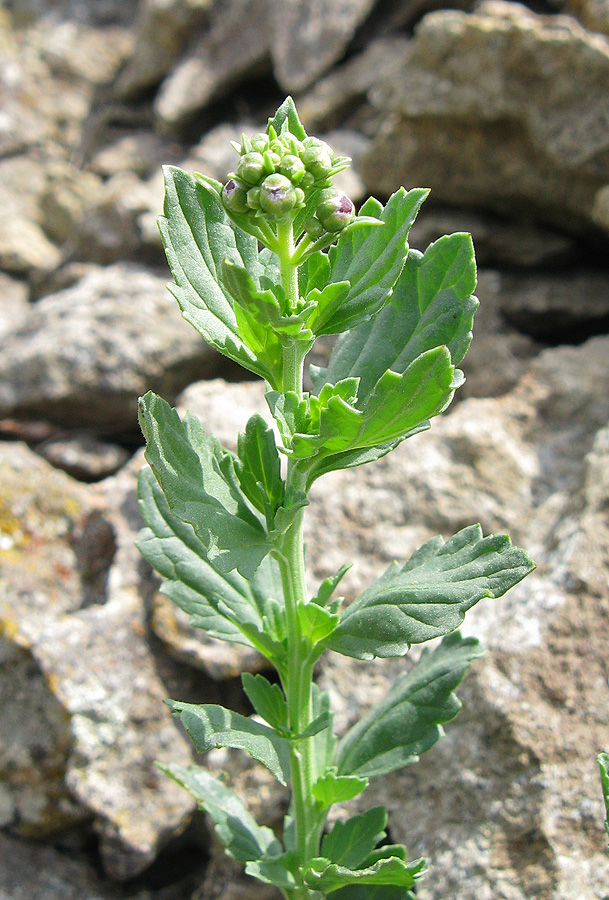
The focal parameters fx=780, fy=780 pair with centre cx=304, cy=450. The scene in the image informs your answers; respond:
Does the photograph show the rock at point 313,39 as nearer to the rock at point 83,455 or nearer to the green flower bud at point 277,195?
the rock at point 83,455

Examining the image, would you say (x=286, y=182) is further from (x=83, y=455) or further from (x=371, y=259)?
(x=83, y=455)

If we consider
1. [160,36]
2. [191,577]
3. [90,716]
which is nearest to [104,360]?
[90,716]

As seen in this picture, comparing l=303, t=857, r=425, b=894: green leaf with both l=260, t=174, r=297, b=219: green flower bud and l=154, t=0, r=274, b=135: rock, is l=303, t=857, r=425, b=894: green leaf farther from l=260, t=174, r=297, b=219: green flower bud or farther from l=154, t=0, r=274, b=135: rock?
l=154, t=0, r=274, b=135: rock

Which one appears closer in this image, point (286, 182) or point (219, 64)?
point (286, 182)

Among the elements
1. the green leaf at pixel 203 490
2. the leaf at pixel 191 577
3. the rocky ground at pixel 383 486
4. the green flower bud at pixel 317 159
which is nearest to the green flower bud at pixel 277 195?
the green flower bud at pixel 317 159

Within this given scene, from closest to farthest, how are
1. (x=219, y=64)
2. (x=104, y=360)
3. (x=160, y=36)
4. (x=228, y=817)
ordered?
1. (x=228, y=817)
2. (x=104, y=360)
3. (x=219, y=64)
4. (x=160, y=36)

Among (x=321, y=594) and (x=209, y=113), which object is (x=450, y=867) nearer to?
(x=321, y=594)

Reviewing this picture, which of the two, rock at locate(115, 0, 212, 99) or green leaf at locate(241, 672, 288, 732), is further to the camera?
rock at locate(115, 0, 212, 99)

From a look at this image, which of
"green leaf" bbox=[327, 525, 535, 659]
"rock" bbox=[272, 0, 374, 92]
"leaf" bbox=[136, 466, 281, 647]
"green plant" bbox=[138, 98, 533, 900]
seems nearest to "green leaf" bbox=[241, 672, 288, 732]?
"green plant" bbox=[138, 98, 533, 900]
